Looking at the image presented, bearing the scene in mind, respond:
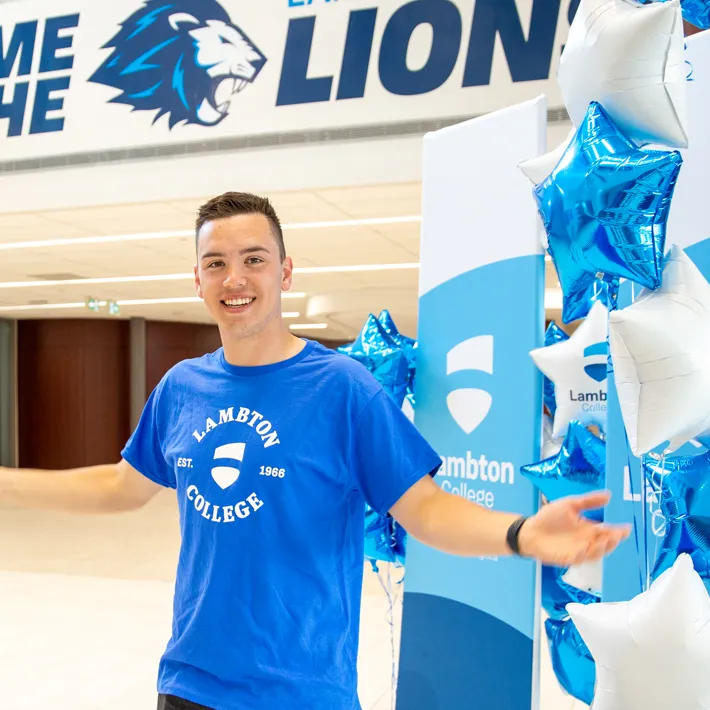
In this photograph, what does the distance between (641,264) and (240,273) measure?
1.99 feet

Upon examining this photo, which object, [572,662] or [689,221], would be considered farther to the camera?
[572,662]

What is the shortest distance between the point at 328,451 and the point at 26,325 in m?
14.3

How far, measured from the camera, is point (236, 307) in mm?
1234

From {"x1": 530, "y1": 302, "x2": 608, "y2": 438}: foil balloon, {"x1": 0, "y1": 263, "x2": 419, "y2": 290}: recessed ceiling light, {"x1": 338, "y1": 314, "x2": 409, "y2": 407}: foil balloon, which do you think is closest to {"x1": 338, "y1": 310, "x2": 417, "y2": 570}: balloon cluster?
{"x1": 338, "y1": 314, "x2": 409, "y2": 407}: foil balloon

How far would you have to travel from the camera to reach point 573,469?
1.91m

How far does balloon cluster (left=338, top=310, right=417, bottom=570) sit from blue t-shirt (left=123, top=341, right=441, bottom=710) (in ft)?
2.93

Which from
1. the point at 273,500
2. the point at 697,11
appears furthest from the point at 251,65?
the point at 273,500

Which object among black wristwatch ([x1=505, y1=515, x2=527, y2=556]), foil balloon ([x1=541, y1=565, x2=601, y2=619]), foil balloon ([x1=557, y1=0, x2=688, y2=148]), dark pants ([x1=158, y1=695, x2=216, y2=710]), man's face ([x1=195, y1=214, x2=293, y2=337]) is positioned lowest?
foil balloon ([x1=541, y1=565, x2=601, y2=619])

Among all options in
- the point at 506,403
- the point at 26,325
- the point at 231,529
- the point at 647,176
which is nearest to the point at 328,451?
the point at 231,529

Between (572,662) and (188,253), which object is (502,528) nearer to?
(572,662)

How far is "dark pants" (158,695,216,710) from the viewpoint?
3.66 feet

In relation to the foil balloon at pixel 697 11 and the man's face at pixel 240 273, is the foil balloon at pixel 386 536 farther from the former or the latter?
the foil balloon at pixel 697 11

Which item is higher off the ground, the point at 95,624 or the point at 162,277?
the point at 162,277

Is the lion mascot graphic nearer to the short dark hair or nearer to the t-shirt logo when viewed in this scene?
the short dark hair
